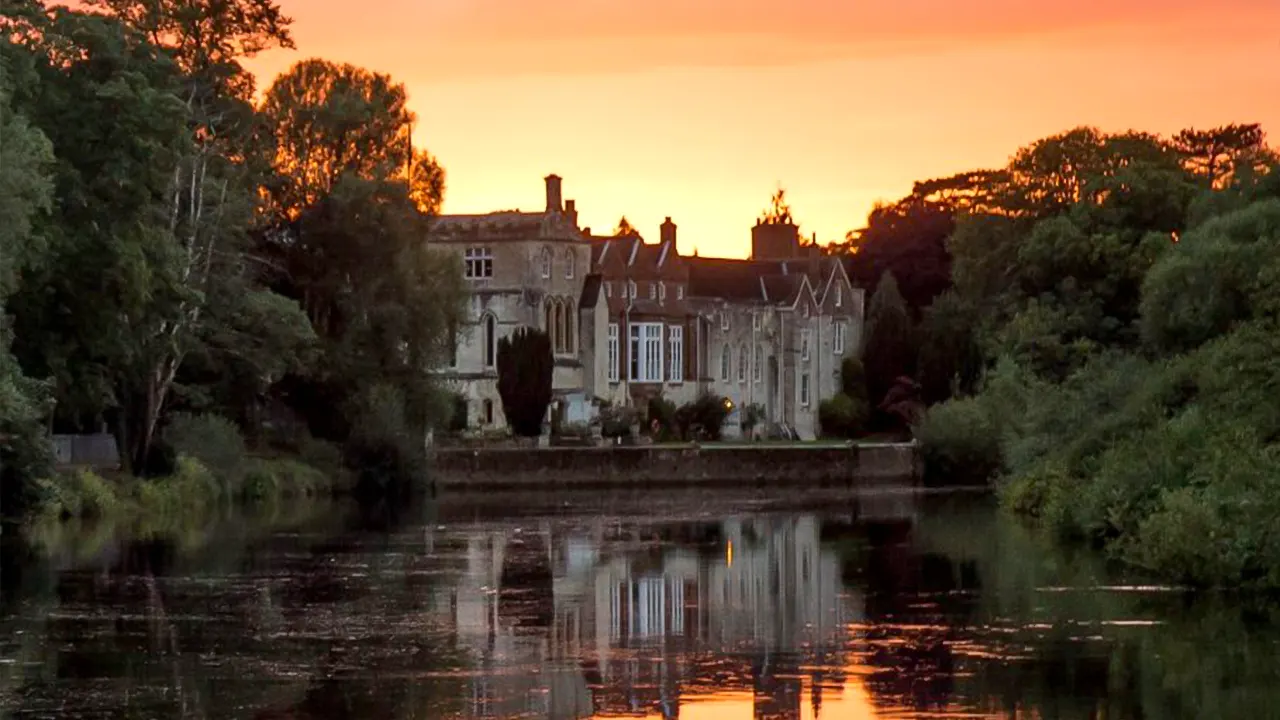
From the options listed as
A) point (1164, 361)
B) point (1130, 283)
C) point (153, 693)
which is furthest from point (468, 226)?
point (153, 693)

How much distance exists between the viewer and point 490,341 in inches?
3713

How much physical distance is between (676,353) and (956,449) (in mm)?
20942

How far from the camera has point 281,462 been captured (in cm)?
6956

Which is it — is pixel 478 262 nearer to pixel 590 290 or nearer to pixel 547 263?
pixel 547 263

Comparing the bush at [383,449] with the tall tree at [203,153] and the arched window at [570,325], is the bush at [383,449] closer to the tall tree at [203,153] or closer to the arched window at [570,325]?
the tall tree at [203,153]

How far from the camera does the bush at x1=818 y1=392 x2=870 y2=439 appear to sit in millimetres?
111375

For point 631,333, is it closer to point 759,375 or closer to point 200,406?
point 759,375

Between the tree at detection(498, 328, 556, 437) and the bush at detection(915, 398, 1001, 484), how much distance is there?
1355cm

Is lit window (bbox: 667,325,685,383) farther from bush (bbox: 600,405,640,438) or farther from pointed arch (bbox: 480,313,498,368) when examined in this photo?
pointed arch (bbox: 480,313,498,368)

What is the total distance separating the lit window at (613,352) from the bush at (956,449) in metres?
17.5

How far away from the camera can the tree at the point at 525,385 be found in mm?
89562

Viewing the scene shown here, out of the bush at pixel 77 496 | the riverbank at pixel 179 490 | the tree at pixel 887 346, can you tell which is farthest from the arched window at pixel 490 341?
the bush at pixel 77 496

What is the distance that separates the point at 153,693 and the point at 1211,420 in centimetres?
2120

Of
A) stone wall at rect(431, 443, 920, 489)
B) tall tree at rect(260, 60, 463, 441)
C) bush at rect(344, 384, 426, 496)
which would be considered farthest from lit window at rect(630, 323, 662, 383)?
bush at rect(344, 384, 426, 496)
